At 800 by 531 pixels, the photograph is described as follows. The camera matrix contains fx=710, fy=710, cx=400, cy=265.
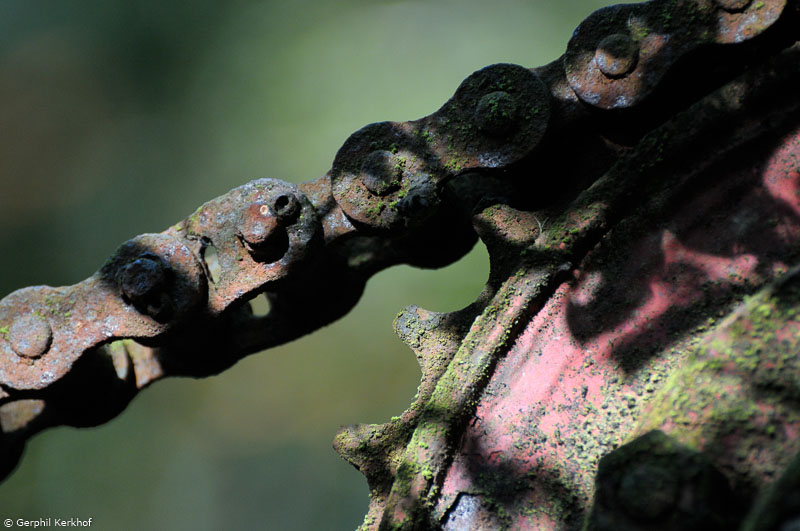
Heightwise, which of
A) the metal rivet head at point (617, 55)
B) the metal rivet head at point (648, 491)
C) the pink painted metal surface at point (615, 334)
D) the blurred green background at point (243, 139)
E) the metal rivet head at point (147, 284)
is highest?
the blurred green background at point (243, 139)

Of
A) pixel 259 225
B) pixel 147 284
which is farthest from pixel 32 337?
pixel 259 225

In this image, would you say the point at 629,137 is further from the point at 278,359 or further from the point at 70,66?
the point at 70,66

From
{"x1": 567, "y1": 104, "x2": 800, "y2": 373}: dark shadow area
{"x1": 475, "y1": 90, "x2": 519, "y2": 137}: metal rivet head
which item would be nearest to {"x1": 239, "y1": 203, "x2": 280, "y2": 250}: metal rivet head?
{"x1": 475, "y1": 90, "x2": 519, "y2": 137}: metal rivet head

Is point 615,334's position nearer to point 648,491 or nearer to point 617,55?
point 648,491

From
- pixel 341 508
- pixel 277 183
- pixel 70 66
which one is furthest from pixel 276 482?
pixel 277 183

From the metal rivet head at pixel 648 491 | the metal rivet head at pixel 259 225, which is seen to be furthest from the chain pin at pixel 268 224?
the metal rivet head at pixel 648 491

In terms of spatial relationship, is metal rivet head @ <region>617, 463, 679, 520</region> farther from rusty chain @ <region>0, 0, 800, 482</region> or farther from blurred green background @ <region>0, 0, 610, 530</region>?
blurred green background @ <region>0, 0, 610, 530</region>

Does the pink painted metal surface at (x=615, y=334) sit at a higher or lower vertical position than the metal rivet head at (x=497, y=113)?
lower

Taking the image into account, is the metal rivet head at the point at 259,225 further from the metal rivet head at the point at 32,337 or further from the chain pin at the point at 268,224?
the metal rivet head at the point at 32,337
